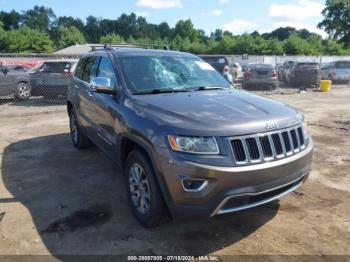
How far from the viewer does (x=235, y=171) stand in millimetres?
3205

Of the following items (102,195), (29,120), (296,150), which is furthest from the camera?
(29,120)

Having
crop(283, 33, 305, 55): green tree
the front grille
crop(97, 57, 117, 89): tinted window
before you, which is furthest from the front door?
crop(283, 33, 305, 55): green tree

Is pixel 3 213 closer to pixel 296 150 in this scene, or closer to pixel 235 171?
pixel 235 171

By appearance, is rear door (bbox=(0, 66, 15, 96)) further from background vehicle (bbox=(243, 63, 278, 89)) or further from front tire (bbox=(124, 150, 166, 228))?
front tire (bbox=(124, 150, 166, 228))

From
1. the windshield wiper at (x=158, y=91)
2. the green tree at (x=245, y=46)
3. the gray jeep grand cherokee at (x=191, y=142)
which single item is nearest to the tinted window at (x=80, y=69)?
the gray jeep grand cherokee at (x=191, y=142)

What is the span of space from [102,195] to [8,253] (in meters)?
1.50

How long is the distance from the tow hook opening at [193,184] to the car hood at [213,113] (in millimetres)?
420

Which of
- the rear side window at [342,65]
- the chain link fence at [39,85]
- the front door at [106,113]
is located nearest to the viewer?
the front door at [106,113]

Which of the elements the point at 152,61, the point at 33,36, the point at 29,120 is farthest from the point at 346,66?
the point at 33,36

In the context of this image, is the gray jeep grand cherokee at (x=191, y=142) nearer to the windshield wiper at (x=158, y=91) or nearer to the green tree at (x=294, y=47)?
the windshield wiper at (x=158, y=91)

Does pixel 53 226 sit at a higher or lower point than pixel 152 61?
lower

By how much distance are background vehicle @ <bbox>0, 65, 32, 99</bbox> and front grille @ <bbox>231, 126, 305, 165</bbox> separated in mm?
12695

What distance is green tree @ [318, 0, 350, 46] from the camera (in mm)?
59469

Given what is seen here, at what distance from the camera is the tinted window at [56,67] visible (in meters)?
13.5
